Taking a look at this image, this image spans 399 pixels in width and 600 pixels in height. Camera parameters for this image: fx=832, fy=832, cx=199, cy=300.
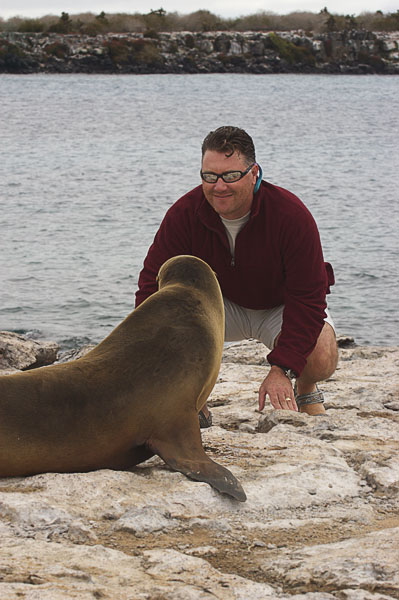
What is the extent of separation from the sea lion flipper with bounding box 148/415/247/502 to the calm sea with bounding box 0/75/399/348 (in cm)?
563

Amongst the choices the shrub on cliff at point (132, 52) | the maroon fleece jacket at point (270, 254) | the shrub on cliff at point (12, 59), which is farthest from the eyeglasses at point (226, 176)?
the shrub on cliff at point (132, 52)

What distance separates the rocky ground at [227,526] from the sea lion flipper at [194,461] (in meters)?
0.05

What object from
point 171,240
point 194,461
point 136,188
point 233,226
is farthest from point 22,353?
point 136,188

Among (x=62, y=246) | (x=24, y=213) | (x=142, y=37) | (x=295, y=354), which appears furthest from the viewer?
(x=142, y=37)

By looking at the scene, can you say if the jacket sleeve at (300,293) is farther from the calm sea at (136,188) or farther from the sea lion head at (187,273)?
the calm sea at (136,188)

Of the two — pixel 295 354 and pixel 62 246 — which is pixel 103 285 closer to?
pixel 62 246

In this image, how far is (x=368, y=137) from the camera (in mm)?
31844

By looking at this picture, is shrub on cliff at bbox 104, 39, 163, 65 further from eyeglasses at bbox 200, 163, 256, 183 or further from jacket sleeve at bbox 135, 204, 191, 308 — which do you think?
eyeglasses at bbox 200, 163, 256, 183

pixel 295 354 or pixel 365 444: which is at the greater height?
pixel 295 354

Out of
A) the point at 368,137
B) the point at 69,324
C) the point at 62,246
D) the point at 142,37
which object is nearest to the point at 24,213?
the point at 62,246

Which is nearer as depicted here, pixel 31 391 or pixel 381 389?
pixel 31 391

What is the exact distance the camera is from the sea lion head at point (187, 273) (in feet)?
13.0

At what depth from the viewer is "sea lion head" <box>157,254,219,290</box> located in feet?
13.0

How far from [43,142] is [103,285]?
18073 mm
